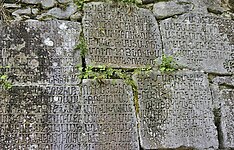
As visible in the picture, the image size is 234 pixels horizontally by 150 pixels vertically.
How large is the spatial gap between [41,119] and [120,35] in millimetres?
896

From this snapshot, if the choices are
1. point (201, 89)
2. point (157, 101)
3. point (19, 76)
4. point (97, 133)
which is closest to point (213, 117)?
point (201, 89)

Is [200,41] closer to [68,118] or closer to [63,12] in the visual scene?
[63,12]

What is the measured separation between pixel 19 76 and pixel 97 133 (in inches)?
26.1

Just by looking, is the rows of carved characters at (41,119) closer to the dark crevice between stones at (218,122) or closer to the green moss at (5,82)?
the green moss at (5,82)

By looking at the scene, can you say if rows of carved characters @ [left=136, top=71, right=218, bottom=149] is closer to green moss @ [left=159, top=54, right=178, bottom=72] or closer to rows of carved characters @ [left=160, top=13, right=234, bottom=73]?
green moss @ [left=159, top=54, right=178, bottom=72]

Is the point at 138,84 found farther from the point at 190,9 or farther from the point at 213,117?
the point at 190,9

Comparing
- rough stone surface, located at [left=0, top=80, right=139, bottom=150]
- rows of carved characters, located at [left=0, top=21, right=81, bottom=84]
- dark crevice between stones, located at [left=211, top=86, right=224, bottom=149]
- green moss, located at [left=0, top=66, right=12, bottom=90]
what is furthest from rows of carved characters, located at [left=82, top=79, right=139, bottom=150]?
dark crevice between stones, located at [left=211, top=86, right=224, bottom=149]

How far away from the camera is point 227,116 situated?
3381 mm

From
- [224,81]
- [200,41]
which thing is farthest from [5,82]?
[224,81]

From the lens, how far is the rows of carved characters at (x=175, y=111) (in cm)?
317

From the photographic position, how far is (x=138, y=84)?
3.29 m

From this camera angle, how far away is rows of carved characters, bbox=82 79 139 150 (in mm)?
3068

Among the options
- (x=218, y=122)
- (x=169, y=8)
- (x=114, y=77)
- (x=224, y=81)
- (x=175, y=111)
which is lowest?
(x=218, y=122)

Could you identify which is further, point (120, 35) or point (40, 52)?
point (120, 35)
